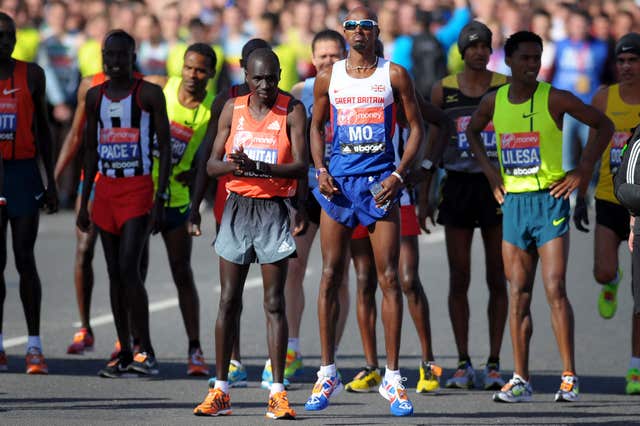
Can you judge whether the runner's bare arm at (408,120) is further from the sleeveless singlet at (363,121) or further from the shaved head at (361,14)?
the shaved head at (361,14)

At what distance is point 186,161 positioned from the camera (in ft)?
41.8

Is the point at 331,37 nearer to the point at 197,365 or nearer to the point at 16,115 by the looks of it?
the point at 16,115

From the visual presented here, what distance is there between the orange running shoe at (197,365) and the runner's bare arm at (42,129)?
150cm

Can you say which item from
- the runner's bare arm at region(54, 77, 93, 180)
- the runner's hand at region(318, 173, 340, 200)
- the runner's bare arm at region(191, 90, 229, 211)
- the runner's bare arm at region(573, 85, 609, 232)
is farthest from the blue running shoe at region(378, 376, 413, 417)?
the runner's bare arm at region(54, 77, 93, 180)

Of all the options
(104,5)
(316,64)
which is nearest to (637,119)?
(316,64)

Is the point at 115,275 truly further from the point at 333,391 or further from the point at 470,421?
the point at 470,421

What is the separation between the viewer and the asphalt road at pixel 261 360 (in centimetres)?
1055

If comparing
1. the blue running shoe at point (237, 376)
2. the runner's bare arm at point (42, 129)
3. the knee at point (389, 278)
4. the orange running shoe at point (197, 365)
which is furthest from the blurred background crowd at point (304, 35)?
the knee at point (389, 278)

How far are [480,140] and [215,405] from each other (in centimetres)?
275

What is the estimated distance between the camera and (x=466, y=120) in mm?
12156

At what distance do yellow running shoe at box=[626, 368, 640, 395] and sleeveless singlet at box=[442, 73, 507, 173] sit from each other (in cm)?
176

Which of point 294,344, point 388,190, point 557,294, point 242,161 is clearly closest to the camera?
point 242,161

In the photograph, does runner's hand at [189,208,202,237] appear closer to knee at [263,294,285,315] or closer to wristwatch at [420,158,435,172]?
knee at [263,294,285,315]

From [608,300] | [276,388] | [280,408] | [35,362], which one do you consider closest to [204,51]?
[35,362]
